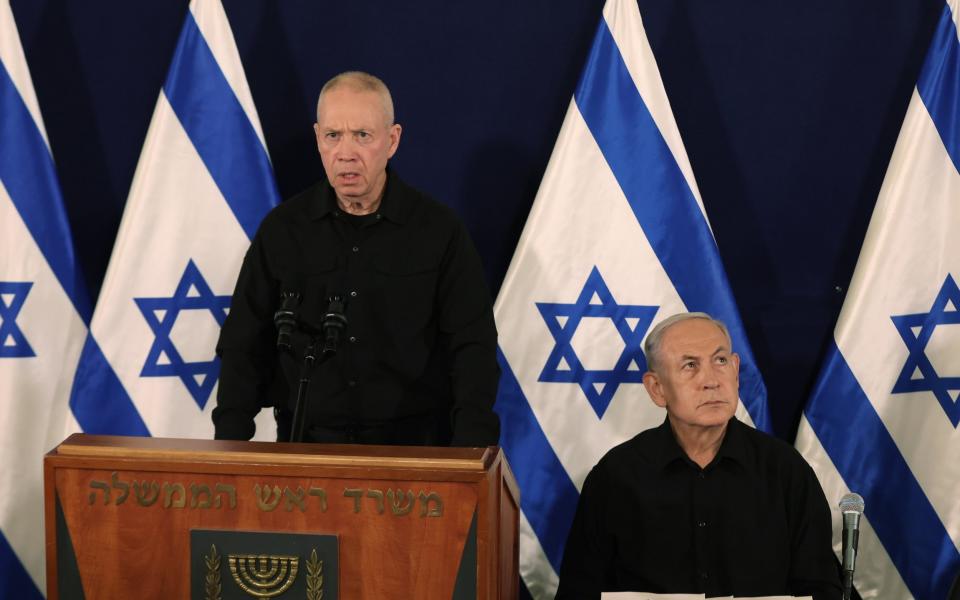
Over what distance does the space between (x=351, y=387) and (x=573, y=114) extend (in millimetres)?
1142

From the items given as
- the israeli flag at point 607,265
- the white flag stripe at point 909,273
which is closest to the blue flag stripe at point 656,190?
the israeli flag at point 607,265

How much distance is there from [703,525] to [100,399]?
183 centimetres

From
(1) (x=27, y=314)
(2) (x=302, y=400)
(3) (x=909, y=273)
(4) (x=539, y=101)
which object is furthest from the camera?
(4) (x=539, y=101)

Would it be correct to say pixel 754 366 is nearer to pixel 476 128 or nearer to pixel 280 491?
pixel 476 128

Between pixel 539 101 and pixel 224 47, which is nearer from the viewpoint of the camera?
pixel 224 47

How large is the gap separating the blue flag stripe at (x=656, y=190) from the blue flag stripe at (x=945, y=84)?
2.44ft

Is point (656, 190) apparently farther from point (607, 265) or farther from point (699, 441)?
point (699, 441)

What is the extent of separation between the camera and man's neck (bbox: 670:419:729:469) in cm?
292

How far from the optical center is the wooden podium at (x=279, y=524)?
1945 millimetres

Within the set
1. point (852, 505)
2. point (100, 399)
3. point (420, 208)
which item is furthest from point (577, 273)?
point (100, 399)

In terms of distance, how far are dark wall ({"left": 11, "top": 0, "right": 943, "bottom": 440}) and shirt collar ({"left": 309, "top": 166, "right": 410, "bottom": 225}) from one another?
82 centimetres

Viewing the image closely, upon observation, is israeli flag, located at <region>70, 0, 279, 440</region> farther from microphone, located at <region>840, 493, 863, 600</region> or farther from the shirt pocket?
microphone, located at <region>840, 493, 863, 600</region>

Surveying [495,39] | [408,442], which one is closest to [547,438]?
[408,442]

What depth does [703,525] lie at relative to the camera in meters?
2.89
